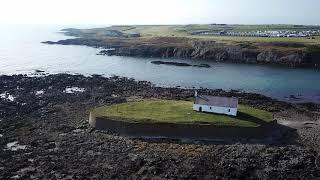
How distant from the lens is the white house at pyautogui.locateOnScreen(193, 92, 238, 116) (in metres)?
52.3

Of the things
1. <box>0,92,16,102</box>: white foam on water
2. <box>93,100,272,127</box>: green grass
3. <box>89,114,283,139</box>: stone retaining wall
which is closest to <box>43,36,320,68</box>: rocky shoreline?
<box>93,100,272,127</box>: green grass

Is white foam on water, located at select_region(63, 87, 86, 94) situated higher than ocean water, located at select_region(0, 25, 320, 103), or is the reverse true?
white foam on water, located at select_region(63, 87, 86, 94)

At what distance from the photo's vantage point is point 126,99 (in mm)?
68625

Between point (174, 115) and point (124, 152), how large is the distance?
9.80 meters

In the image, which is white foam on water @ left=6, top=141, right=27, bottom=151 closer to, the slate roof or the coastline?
the slate roof

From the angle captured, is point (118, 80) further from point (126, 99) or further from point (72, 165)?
point (72, 165)

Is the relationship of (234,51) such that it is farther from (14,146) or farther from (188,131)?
(14,146)

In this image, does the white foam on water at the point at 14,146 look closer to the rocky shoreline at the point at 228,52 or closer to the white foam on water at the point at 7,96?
the white foam on water at the point at 7,96

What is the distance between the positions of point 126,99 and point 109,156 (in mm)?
26131

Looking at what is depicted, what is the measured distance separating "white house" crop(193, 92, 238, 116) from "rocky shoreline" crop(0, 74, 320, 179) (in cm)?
629

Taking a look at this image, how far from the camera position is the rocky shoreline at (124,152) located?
3903cm

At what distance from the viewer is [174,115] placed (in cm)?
5175

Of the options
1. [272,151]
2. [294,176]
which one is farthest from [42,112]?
[294,176]

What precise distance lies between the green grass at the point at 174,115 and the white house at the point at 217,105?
2.96 feet
